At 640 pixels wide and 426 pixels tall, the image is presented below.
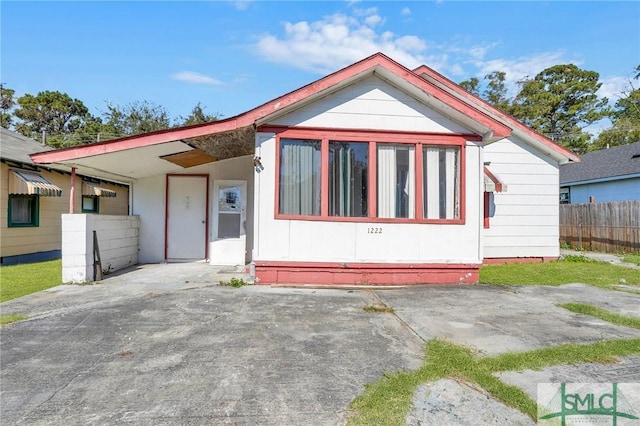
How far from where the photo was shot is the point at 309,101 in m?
6.28

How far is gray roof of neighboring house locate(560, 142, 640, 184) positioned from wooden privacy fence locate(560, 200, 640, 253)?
3.65 m

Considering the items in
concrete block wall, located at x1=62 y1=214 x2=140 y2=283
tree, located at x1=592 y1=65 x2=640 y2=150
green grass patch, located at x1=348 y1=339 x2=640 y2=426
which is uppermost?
tree, located at x1=592 y1=65 x2=640 y2=150

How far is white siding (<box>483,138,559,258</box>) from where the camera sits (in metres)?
9.30

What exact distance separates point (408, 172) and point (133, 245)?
22.3 feet

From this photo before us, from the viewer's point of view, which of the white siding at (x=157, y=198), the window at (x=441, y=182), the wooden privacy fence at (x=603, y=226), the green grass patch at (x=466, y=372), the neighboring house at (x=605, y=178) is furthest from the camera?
the neighboring house at (x=605, y=178)

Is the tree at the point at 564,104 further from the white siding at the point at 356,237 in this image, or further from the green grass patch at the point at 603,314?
the green grass patch at the point at 603,314

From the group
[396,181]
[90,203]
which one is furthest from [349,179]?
[90,203]

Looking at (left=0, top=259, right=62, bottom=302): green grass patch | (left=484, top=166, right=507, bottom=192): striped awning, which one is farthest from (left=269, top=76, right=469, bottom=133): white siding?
(left=0, top=259, right=62, bottom=302): green grass patch

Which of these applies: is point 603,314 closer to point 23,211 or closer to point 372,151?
point 372,151

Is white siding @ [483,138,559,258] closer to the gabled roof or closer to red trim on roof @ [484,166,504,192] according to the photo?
red trim on roof @ [484,166,504,192]

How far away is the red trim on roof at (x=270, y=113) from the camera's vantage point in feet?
19.2

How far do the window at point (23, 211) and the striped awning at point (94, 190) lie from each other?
1.68 metres

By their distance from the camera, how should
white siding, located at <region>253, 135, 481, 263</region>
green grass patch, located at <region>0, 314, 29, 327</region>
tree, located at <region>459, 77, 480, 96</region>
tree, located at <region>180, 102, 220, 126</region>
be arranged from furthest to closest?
tree, located at <region>459, 77, 480, 96</region> < tree, located at <region>180, 102, 220, 126</region> < white siding, located at <region>253, 135, 481, 263</region> < green grass patch, located at <region>0, 314, 29, 327</region>

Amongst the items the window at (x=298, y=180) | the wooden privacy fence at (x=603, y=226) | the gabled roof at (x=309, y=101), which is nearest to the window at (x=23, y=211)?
the gabled roof at (x=309, y=101)
